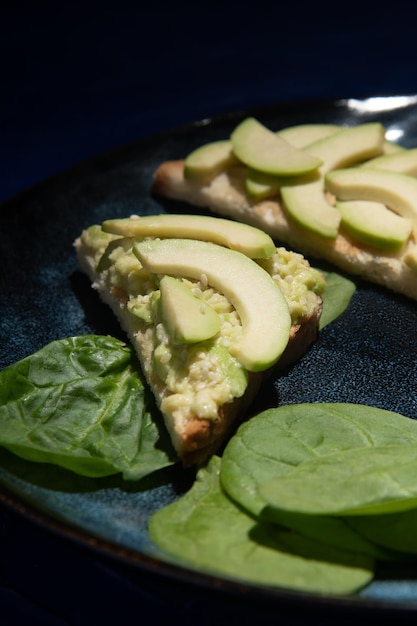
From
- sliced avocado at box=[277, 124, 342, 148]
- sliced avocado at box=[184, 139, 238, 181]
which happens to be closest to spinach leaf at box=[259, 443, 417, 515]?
sliced avocado at box=[184, 139, 238, 181]

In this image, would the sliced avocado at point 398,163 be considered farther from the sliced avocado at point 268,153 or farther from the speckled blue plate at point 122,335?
the speckled blue plate at point 122,335

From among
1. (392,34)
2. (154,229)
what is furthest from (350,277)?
(392,34)

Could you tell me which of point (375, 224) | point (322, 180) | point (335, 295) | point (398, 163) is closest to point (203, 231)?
point (335, 295)

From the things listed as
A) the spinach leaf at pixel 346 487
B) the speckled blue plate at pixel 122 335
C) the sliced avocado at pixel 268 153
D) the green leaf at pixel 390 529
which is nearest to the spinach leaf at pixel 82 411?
the speckled blue plate at pixel 122 335

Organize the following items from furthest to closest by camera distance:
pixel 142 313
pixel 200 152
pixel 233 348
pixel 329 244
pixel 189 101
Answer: pixel 189 101 < pixel 200 152 < pixel 329 244 < pixel 142 313 < pixel 233 348

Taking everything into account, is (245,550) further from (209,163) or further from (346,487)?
(209,163)

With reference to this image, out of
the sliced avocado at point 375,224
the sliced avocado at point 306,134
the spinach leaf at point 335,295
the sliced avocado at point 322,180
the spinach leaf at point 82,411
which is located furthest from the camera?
the sliced avocado at point 306,134

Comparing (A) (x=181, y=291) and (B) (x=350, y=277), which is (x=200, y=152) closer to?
(B) (x=350, y=277)
